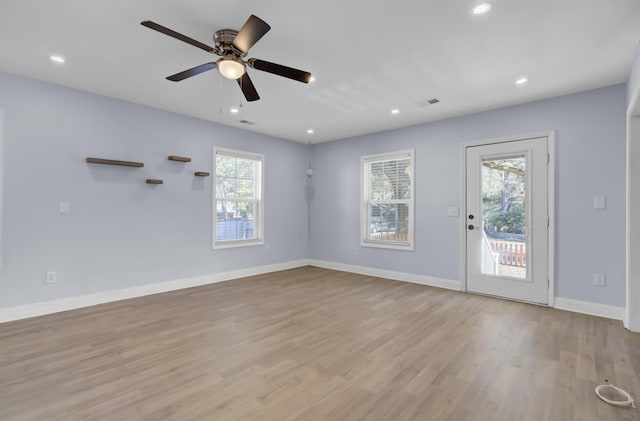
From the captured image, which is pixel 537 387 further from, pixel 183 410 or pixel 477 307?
pixel 183 410

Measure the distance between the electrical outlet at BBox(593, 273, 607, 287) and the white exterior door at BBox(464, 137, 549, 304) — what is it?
467 mm

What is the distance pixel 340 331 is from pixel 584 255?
3060mm

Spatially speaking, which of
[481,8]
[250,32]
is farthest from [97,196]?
[481,8]

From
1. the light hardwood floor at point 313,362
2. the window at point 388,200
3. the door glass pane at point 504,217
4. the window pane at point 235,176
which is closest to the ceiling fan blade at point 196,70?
the light hardwood floor at point 313,362

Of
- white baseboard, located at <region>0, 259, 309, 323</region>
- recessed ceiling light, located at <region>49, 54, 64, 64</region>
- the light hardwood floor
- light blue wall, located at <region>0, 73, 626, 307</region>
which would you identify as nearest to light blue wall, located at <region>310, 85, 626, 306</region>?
light blue wall, located at <region>0, 73, 626, 307</region>

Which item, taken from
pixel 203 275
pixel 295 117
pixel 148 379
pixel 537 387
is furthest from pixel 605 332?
pixel 203 275

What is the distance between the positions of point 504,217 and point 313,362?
3.34 m

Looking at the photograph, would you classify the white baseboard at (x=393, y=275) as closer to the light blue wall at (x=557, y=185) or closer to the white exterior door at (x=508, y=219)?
the light blue wall at (x=557, y=185)

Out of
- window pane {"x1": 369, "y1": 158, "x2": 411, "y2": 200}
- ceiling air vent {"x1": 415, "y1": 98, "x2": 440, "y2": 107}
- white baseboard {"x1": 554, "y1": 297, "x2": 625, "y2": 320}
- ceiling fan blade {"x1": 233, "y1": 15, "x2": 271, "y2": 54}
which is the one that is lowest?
white baseboard {"x1": 554, "y1": 297, "x2": 625, "y2": 320}

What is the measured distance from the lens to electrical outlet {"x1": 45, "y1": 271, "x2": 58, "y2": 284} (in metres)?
3.66

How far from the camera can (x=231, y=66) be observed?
2539 millimetres

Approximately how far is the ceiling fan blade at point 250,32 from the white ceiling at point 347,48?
0.76ft

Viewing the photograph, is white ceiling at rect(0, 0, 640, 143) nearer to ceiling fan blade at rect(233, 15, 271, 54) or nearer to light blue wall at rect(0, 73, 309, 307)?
ceiling fan blade at rect(233, 15, 271, 54)

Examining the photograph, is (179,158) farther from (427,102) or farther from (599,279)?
(599,279)
